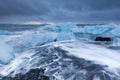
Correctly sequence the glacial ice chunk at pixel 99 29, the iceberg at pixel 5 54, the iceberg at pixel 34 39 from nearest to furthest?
1. the iceberg at pixel 5 54
2. the iceberg at pixel 34 39
3. the glacial ice chunk at pixel 99 29

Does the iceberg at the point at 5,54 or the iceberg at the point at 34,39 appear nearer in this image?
the iceberg at the point at 5,54

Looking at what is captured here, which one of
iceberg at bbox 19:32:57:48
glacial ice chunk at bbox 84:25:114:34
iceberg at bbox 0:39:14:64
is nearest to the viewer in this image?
iceberg at bbox 0:39:14:64

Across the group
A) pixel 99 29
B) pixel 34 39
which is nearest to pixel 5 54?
pixel 34 39

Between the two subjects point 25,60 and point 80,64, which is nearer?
point 80,64

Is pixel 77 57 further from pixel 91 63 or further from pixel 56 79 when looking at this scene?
pixel 56 79

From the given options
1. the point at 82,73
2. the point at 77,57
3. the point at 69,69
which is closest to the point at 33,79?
the point at 69,69

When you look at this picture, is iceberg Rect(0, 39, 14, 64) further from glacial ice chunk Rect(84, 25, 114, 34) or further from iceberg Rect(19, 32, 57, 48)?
glacial ice chunk Rect(84, 25, 114, 34)

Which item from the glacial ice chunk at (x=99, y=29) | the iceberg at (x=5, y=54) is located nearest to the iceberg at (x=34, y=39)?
the iceberg at (x=5, y=54)

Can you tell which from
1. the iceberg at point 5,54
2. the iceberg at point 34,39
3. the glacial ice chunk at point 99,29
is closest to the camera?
the iceberg at point 5,54

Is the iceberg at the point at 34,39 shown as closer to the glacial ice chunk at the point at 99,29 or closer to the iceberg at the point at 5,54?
the iceberg at the point at 5,54

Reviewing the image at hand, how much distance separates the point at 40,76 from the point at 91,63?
47.6 inches

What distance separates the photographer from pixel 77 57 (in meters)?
4.20

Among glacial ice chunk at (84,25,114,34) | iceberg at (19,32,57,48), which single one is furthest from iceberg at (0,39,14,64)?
glacial ice chunk at (84,25,114,34)

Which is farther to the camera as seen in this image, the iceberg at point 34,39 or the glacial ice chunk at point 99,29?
the glacial ice chunk at point 99,29
